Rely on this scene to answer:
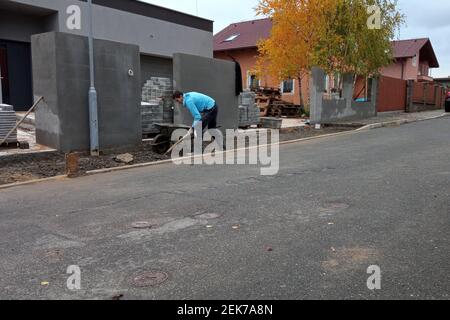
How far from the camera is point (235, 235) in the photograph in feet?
15.6

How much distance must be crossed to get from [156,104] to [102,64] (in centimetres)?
244

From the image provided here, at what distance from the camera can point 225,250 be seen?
4324 mm

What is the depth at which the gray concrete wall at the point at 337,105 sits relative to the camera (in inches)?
738

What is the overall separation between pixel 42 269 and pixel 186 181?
3994 mm

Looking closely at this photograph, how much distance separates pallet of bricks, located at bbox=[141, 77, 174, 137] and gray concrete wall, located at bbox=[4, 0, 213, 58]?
5589 mm

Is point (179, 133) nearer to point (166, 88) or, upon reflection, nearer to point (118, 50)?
point (118, 50)

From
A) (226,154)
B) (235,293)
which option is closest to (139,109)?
(226,154)

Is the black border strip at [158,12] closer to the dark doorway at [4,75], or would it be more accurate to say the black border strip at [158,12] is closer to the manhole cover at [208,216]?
the dark doorway at [4,75]

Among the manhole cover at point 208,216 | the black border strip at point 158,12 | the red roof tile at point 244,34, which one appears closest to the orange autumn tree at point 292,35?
the black border strip at point 158,12

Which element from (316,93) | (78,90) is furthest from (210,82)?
(316,93)

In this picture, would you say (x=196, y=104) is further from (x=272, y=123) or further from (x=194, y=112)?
(x=272, y=123)

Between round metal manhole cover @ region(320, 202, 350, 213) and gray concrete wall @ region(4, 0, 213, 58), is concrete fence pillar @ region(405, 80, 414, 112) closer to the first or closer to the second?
gray concrete wall @ region(4, 0, 213, 58)

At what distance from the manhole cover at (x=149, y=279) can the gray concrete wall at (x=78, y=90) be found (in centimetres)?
695

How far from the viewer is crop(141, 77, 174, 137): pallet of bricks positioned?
499 inches
